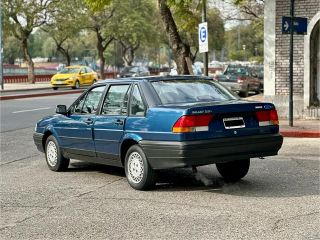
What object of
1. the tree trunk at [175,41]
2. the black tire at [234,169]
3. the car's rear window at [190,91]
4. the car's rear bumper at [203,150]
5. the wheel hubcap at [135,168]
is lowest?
the black tire at [234,169]

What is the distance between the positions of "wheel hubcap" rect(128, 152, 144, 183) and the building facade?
995cm

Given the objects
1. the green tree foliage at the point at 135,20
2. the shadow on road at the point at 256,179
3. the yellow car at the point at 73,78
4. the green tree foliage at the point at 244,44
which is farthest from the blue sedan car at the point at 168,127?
the green tree foliage at the point at 244,44

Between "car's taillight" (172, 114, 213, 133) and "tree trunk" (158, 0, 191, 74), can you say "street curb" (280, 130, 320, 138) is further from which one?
"car's taillight" (172, 114, 213, 133)

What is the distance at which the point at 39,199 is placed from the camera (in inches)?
304

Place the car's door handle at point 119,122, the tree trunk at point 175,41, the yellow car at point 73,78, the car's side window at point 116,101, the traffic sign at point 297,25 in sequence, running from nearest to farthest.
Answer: the car's door handle at point 119,122
the car's side window at point 116,101
the traffic sign at point 297,25
the tree trunk at point 175,41
the yellow car at point 73,78

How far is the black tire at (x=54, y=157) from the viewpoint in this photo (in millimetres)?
9852

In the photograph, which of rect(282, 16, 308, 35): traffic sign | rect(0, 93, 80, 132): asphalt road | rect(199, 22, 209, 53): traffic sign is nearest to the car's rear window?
rect(282, 16, 308, 35): traffic sign

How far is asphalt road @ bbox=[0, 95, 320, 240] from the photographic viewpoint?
598 centimetres

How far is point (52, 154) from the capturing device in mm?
10047

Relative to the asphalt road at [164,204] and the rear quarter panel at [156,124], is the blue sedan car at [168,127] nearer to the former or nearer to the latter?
the rear quarter panel at [156,124]

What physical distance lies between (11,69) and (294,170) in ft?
233

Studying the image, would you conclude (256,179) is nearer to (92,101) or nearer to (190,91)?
(190,91)

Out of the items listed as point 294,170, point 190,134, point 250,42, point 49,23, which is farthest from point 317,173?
point 250,42

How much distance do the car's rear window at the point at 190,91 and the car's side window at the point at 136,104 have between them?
0.26 m
